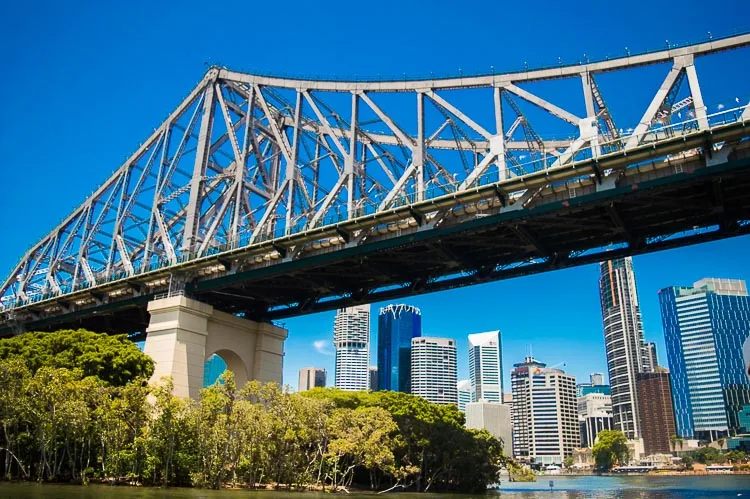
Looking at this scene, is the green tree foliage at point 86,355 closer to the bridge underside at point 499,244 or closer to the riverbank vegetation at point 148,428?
the riverbank vegetation at point 148,428

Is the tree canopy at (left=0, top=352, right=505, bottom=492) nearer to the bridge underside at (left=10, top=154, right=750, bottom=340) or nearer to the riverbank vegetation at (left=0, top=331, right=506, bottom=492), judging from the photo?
the riverbank vegetation at (left=0, top=331, right=506, bottom=492)

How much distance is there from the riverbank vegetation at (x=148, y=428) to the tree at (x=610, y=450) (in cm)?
16624

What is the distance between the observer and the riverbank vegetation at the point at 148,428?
35594 millimetres

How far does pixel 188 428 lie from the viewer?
36750 millimetres

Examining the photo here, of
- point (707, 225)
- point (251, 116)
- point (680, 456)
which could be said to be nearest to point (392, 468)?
point (707, 225)

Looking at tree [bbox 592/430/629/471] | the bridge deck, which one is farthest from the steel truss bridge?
tree [bbox 592/430/629/471]

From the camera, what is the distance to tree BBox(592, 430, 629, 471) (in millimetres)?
191625

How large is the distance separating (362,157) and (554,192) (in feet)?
64.1

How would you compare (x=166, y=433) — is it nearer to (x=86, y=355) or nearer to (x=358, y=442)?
(x=86, y=355)

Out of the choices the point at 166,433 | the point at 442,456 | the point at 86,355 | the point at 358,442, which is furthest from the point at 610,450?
the point at 166,433

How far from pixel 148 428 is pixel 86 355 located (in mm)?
7882

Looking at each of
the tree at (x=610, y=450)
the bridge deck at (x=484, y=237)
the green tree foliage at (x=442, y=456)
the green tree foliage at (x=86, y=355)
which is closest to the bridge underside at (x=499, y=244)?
the bridge deck at (x=484, y=237)

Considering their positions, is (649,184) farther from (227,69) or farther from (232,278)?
(227,69)

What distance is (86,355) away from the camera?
135ft
